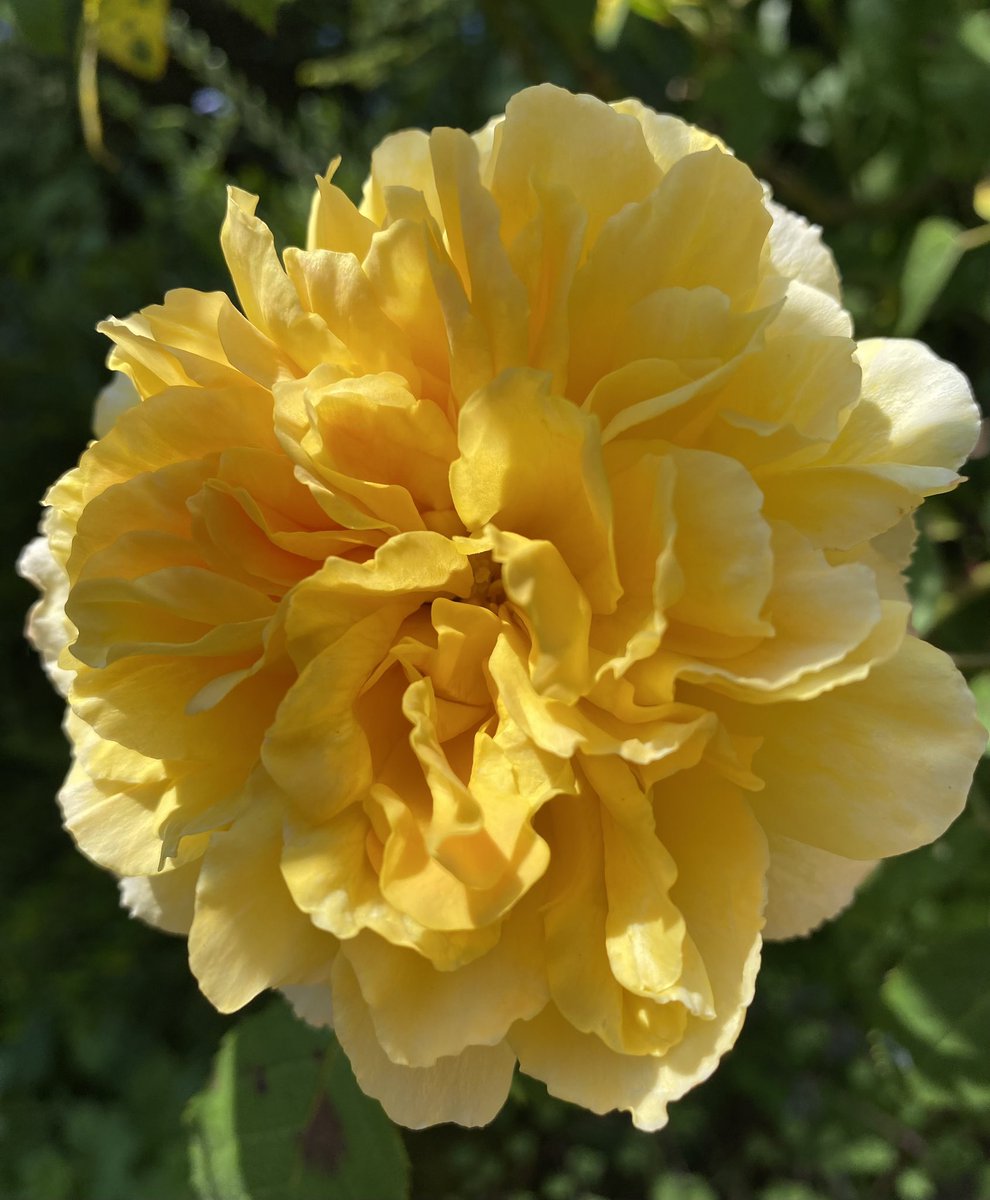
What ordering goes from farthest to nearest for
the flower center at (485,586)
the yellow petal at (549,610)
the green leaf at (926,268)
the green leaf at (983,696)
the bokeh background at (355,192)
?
1. the bokeh background at (355,192)
2. the green leaf at (926,268)
3. the green leaf at (983,696)
4. the flower center at (485,586)
5. the yellow petal at (549,610)

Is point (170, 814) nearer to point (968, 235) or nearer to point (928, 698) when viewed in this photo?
point (928, 698)

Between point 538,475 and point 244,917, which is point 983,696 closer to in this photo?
point 538,475

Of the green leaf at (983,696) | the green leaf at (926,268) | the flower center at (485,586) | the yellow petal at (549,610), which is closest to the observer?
the yellow petal at (549,610)

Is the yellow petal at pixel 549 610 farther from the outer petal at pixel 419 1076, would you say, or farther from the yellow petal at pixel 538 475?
the outer petal at pixel 419 1076

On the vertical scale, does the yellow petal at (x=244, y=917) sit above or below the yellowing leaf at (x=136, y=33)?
below

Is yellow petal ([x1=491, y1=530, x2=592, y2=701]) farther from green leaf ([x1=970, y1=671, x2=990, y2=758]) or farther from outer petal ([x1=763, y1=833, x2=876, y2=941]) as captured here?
green leaf ([x1=970, y1=671, x2=990, y2=758])

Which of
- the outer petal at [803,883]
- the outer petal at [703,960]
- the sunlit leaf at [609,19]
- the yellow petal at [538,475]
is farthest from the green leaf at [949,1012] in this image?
the sunlit leaf at [609,19]

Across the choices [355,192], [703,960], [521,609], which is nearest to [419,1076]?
[703,960]

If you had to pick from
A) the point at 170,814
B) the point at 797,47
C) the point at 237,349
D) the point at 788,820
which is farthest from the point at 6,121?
the point at 788,820
